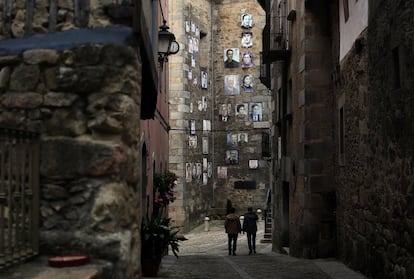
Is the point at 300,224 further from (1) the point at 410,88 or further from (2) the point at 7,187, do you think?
(2) the point at 7,187

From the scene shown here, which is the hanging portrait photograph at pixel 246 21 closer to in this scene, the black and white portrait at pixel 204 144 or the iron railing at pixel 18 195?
the black and white portrait at pixel 204 144

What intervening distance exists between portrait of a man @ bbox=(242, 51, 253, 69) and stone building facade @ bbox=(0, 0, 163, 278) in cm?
2862

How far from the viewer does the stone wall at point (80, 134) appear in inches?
164

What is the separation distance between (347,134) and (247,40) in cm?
2326

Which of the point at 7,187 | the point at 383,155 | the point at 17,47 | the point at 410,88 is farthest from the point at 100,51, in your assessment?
the point at 383,155

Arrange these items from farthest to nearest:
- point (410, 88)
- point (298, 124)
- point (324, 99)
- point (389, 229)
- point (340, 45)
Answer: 1. point (298, 124)
2. point (324, 99)
3. point (340, 45)
4. point (389, 229)
5. point (410, 88)

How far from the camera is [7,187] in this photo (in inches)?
156

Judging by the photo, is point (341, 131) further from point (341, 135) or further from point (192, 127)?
point (192, 127)

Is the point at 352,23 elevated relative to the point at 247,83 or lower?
lower

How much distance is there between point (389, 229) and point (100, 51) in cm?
476

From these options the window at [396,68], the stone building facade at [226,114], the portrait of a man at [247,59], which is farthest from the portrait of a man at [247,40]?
the window at [396,68]

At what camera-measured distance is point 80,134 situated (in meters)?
4.28

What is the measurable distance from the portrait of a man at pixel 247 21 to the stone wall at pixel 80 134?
2948cm

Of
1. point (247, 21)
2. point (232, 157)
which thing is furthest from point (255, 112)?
point (247, 21)
